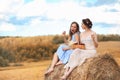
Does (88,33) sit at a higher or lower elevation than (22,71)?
higher

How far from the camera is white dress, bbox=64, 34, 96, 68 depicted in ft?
30.3

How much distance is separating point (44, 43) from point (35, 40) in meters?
0.29

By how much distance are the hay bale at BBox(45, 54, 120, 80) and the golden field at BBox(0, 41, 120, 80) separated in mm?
5245

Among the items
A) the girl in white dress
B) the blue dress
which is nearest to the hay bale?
the girl in white dress

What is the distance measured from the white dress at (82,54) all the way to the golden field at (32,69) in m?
5.22

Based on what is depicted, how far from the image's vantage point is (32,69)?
15.1m

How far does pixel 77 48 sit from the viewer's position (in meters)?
9.30

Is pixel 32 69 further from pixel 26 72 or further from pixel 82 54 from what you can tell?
pixel 82 54

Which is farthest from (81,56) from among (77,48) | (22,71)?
(22,71)

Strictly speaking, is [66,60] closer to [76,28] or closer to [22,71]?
[76,28]

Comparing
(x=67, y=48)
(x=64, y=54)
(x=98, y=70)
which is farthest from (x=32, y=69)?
(x=98, y=70)

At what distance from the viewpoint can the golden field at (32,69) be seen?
14.7 meters

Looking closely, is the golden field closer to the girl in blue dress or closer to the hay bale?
the girl in blue dress

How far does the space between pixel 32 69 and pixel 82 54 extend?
19.8ft
